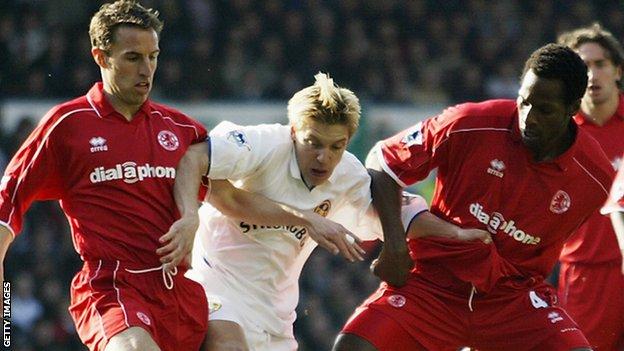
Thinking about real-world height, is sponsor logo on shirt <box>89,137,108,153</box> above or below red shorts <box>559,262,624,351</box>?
above

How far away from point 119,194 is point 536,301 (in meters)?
2.23

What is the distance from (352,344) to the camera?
264 inches

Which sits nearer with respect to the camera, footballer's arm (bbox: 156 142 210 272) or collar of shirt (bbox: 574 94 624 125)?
footballer's arm (bbox: 156 142 210 272)

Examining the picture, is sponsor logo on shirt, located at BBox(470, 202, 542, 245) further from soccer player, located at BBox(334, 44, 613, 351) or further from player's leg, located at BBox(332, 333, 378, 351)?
player's leg, located at BBox(332, 333, 378, 351)

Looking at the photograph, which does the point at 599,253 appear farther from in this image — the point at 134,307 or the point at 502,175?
the point at 134,307

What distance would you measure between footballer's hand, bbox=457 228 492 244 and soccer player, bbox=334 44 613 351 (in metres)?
0.05

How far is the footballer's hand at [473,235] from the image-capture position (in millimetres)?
6781

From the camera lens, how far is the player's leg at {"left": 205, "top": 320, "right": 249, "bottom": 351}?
6.57 meters

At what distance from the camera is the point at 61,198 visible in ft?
21.4

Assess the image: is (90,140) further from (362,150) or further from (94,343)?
(362,150)

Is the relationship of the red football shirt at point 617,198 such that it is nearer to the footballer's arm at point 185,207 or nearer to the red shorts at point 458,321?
the red shorts at point 458,321

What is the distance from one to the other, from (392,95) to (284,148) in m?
10.00

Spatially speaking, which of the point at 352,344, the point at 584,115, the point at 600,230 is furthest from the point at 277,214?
the point at 584,115

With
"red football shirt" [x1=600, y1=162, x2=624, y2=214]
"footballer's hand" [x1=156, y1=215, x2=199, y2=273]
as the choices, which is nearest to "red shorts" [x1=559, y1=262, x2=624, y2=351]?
"red football shirt" [x1=600, y1=162, x2=624, y2=214]
